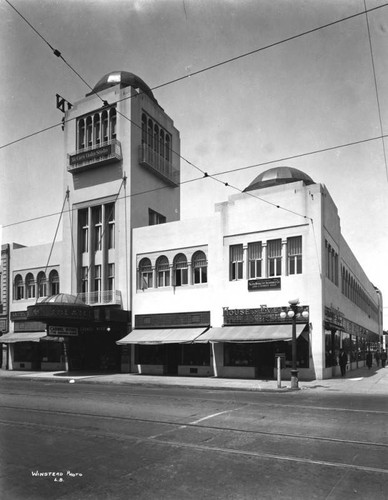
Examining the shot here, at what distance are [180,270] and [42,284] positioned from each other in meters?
12.5

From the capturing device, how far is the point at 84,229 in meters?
35.1

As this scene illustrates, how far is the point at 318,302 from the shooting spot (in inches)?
989

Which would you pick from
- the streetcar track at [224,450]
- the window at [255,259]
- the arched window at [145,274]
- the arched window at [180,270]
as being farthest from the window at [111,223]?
the streetcar track at [224,450]

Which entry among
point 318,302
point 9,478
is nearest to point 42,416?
point 9,478

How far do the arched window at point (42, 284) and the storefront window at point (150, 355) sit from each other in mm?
9883

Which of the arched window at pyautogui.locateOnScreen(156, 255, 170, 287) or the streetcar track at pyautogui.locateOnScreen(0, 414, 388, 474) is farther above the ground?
the arched window at pyautogui.locateOnScreen(156, 255, 170, 287)

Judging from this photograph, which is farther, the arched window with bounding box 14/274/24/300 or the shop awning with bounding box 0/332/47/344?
the arched window with bounding box 14/274/24/300

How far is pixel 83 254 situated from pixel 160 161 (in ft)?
29.4

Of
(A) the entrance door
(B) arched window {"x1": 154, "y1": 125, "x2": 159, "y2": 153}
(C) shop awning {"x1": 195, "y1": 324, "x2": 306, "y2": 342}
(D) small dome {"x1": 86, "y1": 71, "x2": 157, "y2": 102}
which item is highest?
(D) small dome {"x1": 86, "y1": 71, "x2": 157, "y2": 102}

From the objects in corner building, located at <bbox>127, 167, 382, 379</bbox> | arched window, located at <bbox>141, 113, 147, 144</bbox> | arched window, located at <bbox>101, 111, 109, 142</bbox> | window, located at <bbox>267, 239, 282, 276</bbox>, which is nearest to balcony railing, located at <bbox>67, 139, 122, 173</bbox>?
arched window, located at <bbox>101, 111, 109, 142</bbox>

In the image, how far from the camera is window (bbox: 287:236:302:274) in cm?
2631

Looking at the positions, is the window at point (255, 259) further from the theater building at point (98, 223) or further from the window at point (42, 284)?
the window at point (42, 284)

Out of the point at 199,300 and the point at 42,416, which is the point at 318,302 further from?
the point at 42,416

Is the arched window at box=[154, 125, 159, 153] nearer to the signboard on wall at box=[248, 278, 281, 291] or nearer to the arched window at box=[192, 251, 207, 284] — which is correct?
the arched window at box=[192, 251, 207, 284]
